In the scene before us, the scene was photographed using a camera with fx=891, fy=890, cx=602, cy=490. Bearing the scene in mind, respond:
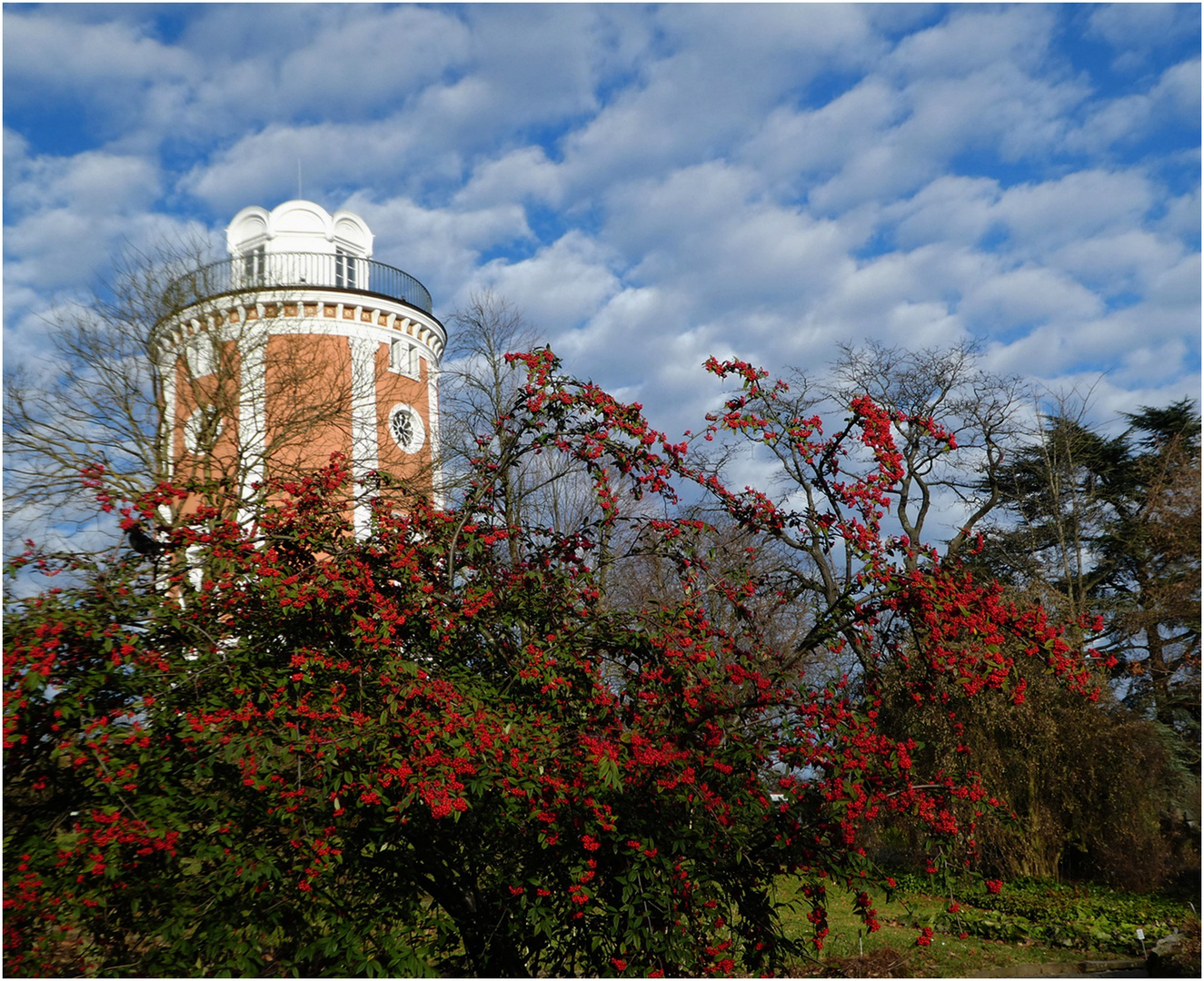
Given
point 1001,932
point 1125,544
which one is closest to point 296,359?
point 1001,932

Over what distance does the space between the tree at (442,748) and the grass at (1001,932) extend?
17.3 ft

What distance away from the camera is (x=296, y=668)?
5023 millimetres

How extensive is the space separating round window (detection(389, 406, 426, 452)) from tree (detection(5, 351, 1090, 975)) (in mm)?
13757

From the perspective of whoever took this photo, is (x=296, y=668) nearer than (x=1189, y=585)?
Yes

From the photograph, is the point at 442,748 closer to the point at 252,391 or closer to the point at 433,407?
the point at 252,391

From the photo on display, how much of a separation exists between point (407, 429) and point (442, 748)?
15828 mm

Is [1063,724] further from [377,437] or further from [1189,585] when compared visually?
[377,437]

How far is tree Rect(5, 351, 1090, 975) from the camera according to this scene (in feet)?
14.3

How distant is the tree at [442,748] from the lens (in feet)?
14.3

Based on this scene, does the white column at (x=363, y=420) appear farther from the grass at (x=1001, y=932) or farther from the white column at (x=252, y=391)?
the grass at (x=1001, y=932)

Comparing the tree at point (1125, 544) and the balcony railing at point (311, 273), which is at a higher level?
the balcony railing at point (311, 273)

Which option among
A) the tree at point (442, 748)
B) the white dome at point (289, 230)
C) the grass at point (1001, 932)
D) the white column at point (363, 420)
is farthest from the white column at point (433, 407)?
the tree at point (442, 748)

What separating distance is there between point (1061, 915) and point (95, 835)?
551 inches

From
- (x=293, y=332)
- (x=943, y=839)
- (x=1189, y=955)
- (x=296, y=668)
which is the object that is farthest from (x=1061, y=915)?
(x=293, y=332)
